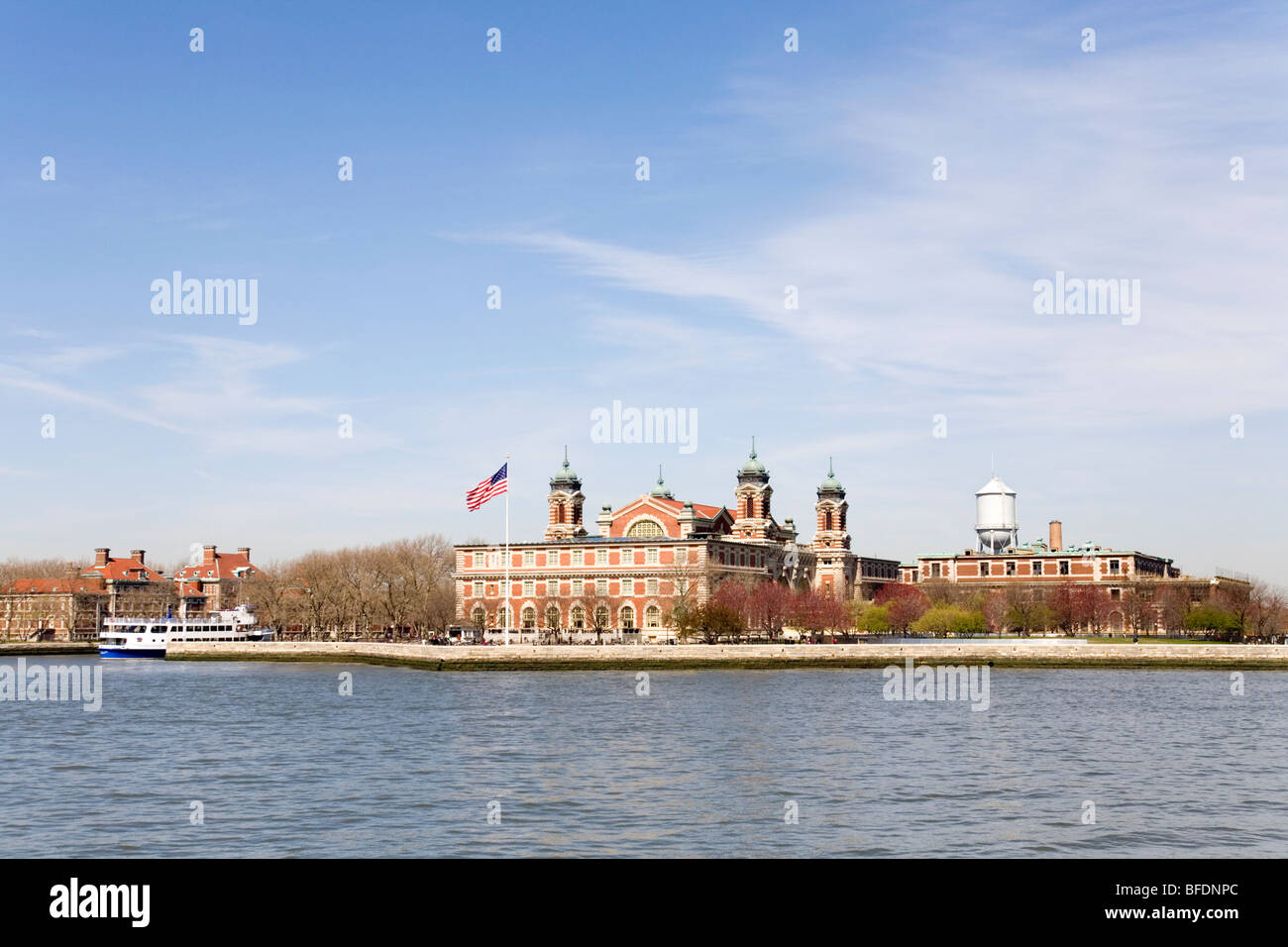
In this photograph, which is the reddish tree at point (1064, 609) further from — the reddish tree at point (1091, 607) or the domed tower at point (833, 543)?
the domed tower at point (833, 543)

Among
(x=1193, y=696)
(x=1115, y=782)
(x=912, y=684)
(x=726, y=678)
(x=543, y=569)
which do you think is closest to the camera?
(x=1115, y=782)

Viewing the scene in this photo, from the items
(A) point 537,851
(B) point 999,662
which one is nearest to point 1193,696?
(B) point 999,662

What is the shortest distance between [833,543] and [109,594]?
85.6 metres

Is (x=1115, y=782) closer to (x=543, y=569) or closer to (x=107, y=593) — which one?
(x=543, y=569)

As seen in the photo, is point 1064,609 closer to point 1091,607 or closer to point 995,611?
point 1091,607

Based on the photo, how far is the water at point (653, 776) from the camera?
2592 cm

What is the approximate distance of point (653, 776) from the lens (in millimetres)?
33875

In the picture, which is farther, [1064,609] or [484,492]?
[1064,609]

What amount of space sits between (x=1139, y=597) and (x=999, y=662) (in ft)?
173

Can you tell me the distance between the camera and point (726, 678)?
7356cm

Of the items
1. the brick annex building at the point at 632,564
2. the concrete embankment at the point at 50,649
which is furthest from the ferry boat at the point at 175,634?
the brick annex building at the point at 632,564

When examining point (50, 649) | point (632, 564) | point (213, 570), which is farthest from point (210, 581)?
point (632, 564)

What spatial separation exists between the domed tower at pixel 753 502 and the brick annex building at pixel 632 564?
0.34 feet

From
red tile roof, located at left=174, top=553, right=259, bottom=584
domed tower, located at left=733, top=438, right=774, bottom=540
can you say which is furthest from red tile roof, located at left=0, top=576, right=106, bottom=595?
domed tower, located at left=733, top=438, right=774, bottom=540
